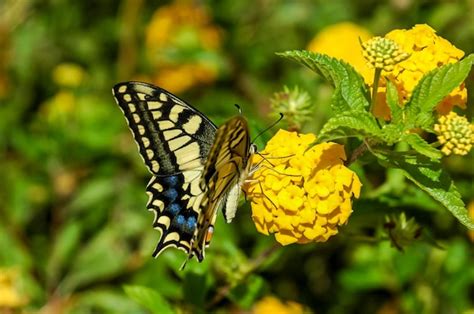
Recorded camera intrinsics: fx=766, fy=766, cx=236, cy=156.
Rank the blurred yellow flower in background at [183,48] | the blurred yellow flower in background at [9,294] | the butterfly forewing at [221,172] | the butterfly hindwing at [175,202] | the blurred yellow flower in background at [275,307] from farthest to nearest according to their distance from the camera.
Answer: the blurred yellow flower in background at [183,48], the blurred yellow flower in background at [275,307], the blurred yellow flower in background at [9,294], the butterfly hindwing at [175,202], the butterfly forewing at [221,172]

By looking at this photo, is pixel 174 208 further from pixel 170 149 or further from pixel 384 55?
pixel 384 55

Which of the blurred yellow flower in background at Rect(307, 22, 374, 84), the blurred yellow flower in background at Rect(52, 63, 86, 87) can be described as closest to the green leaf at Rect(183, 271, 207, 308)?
the blurred yellow flower in background at Rect(307, 22, 374, 84)

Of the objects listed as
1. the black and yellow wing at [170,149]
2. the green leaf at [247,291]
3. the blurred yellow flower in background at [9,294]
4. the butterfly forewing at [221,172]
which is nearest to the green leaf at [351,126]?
the butterfly forewing at [221,172]

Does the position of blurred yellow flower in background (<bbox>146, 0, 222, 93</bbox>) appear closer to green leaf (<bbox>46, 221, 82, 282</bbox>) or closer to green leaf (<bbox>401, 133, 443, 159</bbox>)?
green leaf (<bbox>46, 221, 82, 282</bbox>)

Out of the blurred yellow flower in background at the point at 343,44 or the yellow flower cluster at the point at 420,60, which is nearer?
the yellow flower cluster at the point at 420,60

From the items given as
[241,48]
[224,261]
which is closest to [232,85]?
[241,48]

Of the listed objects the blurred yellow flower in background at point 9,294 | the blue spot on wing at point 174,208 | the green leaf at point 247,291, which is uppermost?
the blue spot on wing at point 174,208

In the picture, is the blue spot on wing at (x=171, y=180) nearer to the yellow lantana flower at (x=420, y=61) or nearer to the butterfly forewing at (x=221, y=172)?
the butterfly forewing at (x=221, y=172)

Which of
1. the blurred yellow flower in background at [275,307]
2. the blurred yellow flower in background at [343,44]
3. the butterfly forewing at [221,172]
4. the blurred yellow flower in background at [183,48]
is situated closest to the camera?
the butterfly forewing at [221,172]
